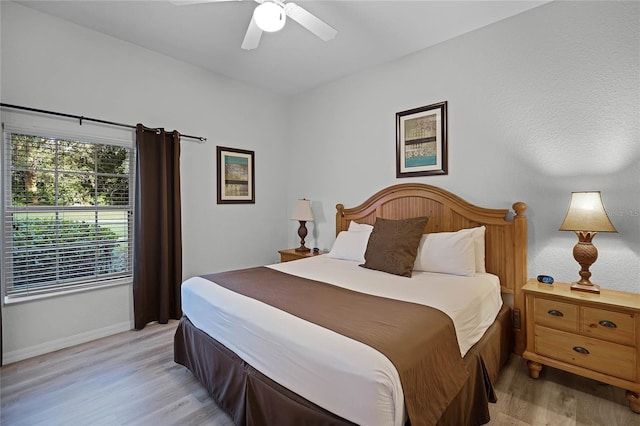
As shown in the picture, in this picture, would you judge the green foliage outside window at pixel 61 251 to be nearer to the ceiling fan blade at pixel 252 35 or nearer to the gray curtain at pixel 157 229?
the gray curtain at pixel 157 229

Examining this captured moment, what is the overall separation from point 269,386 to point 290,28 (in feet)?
9.34

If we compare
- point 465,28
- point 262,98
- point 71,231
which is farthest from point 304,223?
point 465,28

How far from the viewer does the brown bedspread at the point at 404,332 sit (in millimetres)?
1219

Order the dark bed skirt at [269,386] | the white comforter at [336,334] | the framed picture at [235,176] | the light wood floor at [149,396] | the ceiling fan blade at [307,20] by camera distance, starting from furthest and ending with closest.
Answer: the framed picture at [235,176] < the ceiling fan blade at [307,20] < the light wood floor at [149,396] < the dark bed skirt at [269,386] < the white comforter at [336,334]

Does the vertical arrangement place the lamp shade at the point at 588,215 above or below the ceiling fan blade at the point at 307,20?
below

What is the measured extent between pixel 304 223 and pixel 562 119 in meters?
2.80

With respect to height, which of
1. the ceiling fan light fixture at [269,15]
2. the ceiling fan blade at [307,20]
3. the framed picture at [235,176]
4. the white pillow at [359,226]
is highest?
the ceiling fan blade at [307,20]

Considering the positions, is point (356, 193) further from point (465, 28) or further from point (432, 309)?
point (432, 309)

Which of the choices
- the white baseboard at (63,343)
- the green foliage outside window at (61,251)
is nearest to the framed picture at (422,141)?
the green foliage outside window at (61,251)

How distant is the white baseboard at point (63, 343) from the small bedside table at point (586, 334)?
3.55m

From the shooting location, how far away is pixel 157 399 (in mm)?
1944

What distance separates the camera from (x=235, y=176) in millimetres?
3943

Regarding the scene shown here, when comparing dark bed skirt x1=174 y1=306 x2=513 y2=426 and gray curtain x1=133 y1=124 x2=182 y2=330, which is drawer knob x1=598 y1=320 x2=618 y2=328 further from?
gray curtain x1=133 y1=124 x2=182 y2=330

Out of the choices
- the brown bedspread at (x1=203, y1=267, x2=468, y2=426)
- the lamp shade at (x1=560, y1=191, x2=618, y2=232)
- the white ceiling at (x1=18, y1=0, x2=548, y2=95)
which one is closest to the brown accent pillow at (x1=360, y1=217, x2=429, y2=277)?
the brown bedspread at (x1=203, y1=267, x2=468, y2=426)
